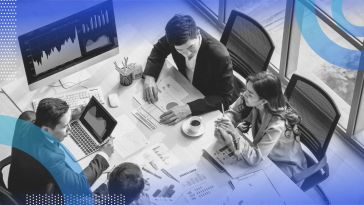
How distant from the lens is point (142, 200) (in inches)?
150

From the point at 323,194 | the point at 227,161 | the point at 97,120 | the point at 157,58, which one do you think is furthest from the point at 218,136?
the point at 323,194

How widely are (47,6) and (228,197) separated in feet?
11.7

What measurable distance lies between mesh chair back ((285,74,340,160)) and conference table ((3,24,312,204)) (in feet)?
1.36

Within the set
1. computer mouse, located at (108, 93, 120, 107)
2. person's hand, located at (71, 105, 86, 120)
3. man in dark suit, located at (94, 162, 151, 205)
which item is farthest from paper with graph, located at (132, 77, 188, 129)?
man in dark suit, located at (94, 162, 151, 205)

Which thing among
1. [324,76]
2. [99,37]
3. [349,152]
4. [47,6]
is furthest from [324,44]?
[47,6]

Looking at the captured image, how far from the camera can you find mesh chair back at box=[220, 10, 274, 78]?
15.8 feet

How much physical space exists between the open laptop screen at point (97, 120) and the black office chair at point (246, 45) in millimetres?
1134

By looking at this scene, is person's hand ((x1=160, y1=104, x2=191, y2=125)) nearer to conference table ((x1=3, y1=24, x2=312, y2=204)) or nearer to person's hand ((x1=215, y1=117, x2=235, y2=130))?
conference table ((x1=3, y1=24, x2=312, y2=204))

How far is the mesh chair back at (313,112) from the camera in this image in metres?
4.22

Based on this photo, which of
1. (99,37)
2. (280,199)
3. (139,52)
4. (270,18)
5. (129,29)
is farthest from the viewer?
(270,18)

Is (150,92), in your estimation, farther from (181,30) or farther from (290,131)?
(290,131)

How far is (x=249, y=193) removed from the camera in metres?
3.98

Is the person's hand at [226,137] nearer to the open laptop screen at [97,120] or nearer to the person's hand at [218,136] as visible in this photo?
the person's hand at [218,136]

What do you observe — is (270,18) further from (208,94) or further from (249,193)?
(249,193)
